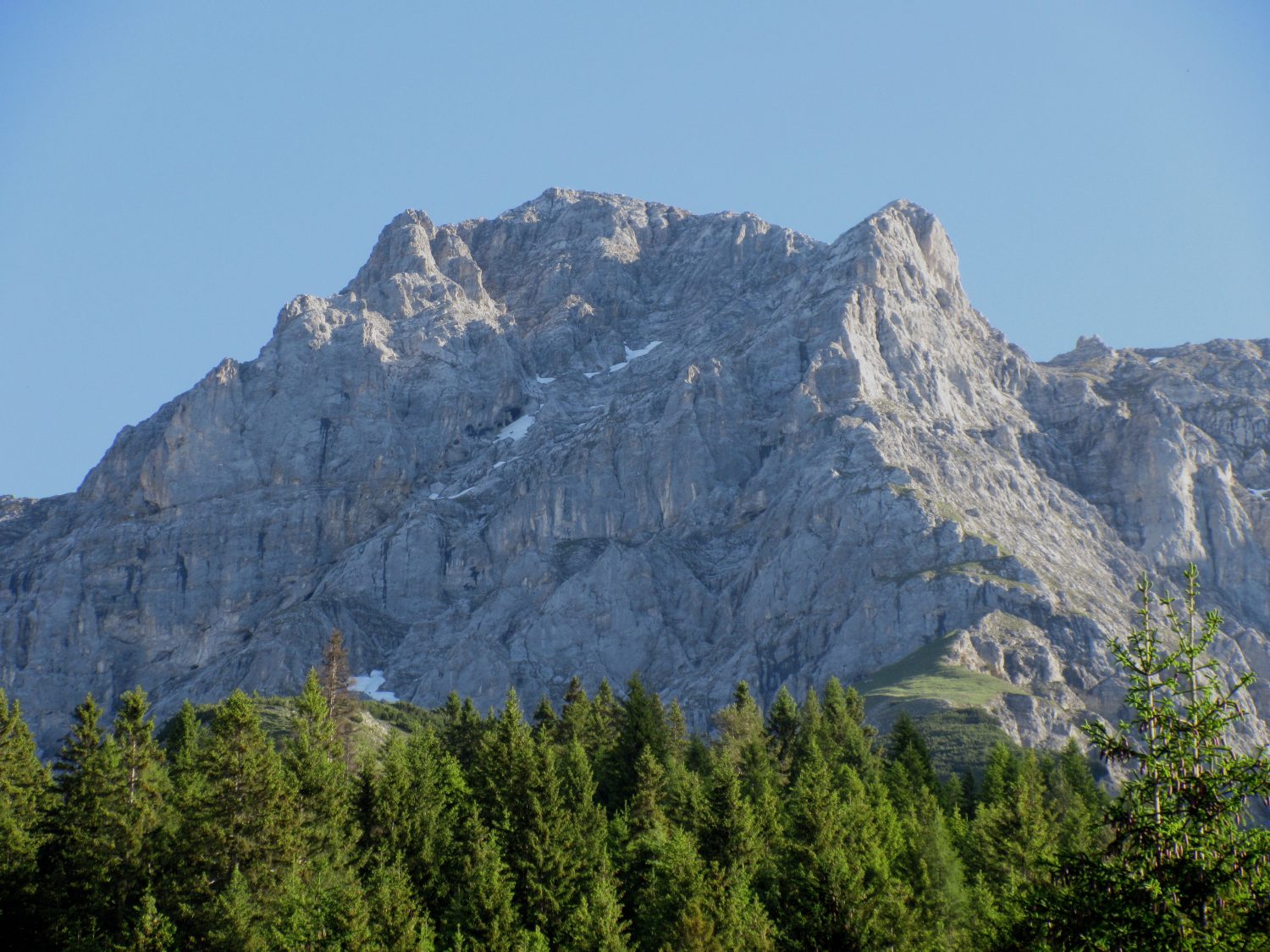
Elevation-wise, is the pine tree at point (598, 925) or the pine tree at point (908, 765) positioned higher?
the pine tree at point (908, 765)

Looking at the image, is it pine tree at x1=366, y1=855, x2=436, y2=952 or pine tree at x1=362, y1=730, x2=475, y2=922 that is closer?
pine tree at x1=366, y1=855, x2=436, y2=952

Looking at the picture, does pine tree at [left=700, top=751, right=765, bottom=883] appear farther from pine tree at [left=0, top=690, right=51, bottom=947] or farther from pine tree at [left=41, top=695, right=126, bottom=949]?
pine tree at [left=0, top=690, right=51, bottom=947]

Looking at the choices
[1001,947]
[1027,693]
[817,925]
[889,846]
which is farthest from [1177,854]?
[1027,693]

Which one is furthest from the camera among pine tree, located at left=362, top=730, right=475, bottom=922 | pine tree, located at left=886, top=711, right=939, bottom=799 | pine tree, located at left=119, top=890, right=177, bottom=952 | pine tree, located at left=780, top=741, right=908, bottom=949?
pine tree, located at left=886, top=711, right=939, bottom=799

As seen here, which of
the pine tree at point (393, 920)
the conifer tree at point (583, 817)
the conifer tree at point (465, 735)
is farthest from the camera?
the conifer tree at point (465, 735)

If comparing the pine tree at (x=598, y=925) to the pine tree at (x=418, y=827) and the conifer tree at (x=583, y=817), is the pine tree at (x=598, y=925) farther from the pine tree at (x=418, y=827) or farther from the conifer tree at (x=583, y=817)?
the pine tree at (x=418, y=827)

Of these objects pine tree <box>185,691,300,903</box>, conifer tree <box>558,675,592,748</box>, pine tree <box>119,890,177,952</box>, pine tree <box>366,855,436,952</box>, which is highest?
conifer tree <box>558,675,592,748</box>

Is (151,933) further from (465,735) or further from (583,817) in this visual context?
(465,735)

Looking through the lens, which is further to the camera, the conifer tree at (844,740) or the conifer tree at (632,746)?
the conifer tree at (844,740)

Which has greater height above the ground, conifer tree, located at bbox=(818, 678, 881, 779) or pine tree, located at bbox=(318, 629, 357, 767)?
pine tree, located at bbox=(318, 629, 357, 767)

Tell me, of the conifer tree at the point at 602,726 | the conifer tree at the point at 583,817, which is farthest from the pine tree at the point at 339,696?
the conifer tree at the point at 583,817

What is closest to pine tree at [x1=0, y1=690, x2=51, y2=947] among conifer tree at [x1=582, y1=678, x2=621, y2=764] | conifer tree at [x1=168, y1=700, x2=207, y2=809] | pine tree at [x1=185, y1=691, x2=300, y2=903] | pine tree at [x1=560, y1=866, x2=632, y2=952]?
conifer tree at [x1=168, y1=700, x2=207, y2=809]

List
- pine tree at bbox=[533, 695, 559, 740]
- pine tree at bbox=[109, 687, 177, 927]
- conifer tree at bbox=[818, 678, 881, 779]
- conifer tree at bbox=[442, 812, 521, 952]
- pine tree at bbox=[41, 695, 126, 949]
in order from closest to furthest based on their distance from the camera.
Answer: conifer tree at bbox=[442, 812, 521, 952] → pine tree at bbox=[41, 695, 126, 949] → pine tree at bbox=[109, 687, 177, 927] → conifer tree at bbox=[818, 678, 881, 779] → pine tree at bbox=[533, 695, 559, 740]

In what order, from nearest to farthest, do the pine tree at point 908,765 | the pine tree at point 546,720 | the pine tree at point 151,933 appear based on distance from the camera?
the pine tree at point 151,933
the pine tree at point 908,765
the pine tree at point 546,720
